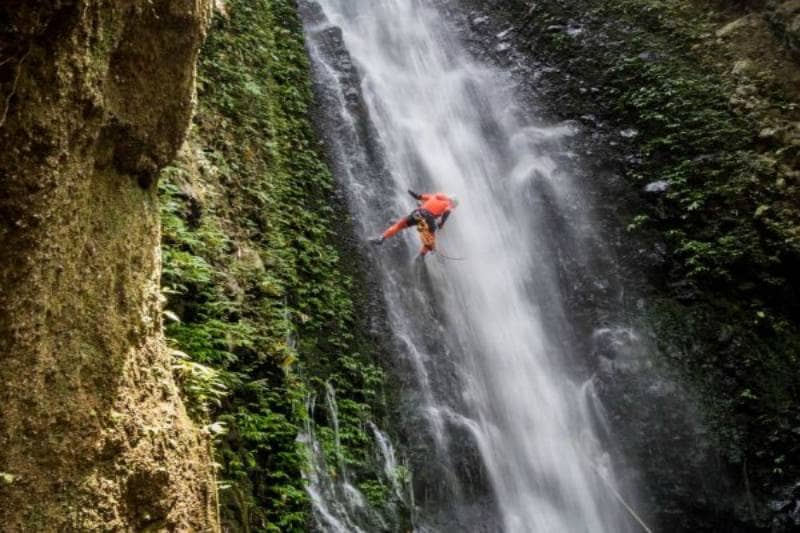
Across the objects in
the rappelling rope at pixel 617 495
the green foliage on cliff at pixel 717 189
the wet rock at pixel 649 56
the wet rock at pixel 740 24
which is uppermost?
the wet rock at pixel 649 56

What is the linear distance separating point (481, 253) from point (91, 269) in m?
8.64

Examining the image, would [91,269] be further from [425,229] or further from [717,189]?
[717,189]

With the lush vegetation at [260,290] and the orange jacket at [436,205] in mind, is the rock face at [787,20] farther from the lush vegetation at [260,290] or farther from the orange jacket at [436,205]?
the lush vegetation at [260,290]

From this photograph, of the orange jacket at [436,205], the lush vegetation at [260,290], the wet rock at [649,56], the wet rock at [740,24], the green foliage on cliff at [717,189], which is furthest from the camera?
the wet rock at [649,56]

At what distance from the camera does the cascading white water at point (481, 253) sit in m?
8.16

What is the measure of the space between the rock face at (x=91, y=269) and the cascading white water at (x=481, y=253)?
5096 millimetres

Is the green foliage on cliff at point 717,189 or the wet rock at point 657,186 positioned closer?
the green foliage on cliff at point 717,189

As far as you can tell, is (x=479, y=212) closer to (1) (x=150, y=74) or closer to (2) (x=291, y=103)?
(2) (x=291, y=103)

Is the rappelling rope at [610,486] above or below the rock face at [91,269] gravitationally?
below

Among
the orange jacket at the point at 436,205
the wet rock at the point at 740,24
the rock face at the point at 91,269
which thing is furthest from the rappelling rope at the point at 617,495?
the wet rock at the point at 740,24

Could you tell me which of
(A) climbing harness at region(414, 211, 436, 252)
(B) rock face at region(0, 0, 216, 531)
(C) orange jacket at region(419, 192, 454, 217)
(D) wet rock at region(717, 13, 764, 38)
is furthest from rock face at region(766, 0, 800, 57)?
(B) rock face at region(0, 0, 216, 531)

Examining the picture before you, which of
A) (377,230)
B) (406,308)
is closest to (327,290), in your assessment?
(406,308)

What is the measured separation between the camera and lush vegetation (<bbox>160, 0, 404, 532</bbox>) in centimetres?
479

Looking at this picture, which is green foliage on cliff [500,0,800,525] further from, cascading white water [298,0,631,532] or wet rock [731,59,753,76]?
cascading white water [298,0,631,532]
